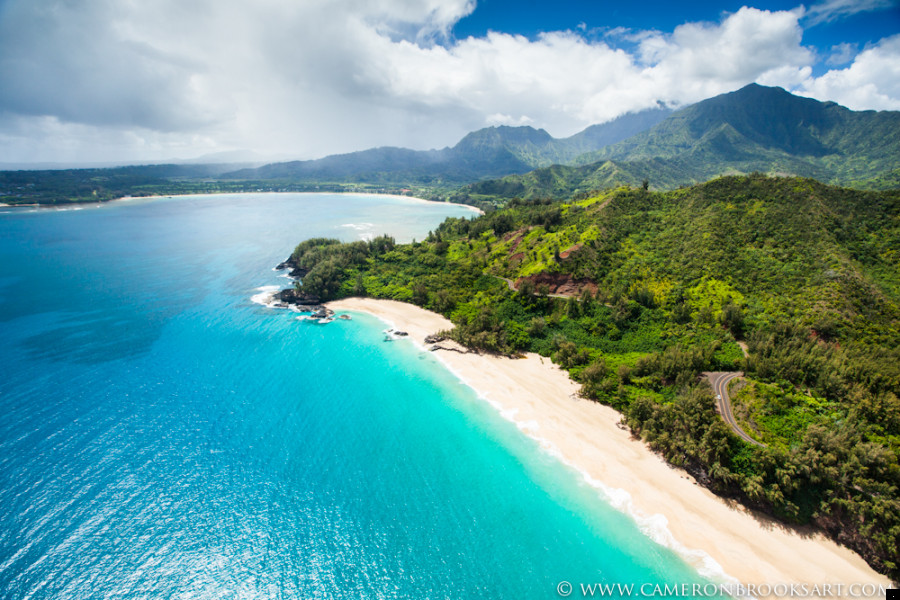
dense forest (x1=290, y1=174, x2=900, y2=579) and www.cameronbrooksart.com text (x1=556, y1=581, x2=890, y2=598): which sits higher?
dense forest (x1=290, y1=174, x2=900, y2=579)

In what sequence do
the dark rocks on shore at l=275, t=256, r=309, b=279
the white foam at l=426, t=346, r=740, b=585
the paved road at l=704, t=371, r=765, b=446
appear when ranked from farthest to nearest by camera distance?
the dark rocks on shore at l=275, t=256, r=309, b=279 → the paved road at l=704, t=371, r=765, b=446 → the white foam at l=426, t=346, r=740, b=585

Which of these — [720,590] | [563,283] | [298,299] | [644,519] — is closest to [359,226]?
[298,299]

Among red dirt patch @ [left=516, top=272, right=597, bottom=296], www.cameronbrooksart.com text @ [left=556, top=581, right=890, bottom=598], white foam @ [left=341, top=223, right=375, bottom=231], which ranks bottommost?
www.cameronbrooksart.com text @ [left=556, top=581, right=890, bottom=598]

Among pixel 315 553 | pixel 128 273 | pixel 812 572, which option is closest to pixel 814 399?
pixel 812 572

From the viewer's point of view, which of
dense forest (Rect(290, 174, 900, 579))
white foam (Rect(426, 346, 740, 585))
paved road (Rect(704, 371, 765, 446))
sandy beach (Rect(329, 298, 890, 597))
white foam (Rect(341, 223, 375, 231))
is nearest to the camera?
sandy beach (Rect(329, 298, 890, 597))

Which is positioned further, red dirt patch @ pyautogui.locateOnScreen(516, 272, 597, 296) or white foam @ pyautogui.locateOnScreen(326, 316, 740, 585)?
red dirt patch @ pyautogui.locateOnScreen(516, 272, 597, 296)

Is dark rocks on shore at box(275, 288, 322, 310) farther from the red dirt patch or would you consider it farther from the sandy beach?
the red dirt patch

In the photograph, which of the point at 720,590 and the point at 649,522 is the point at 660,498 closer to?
the point at 649,522

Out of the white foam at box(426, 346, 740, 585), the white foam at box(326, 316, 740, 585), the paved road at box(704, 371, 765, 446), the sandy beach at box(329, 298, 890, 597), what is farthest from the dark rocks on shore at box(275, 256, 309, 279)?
the paved road at box(704, 371, 765, 446)
